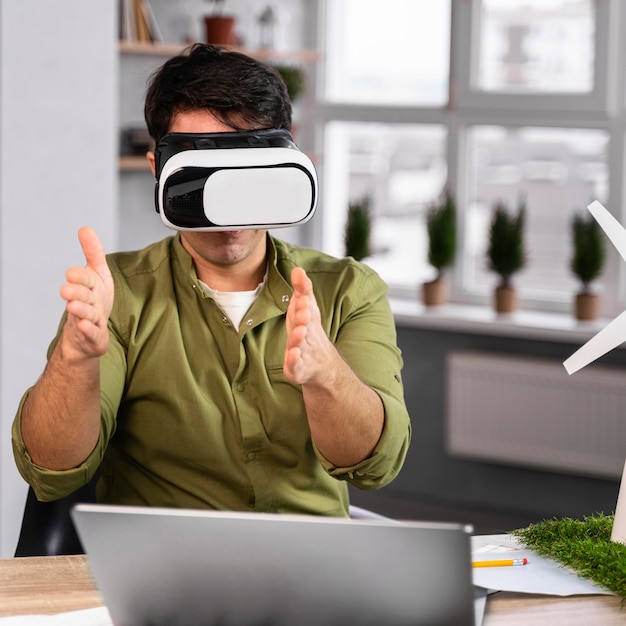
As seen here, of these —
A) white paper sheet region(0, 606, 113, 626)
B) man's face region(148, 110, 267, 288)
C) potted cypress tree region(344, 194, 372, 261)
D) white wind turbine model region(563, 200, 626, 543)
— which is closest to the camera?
white paper sheet region(0, 606, 113, 626)

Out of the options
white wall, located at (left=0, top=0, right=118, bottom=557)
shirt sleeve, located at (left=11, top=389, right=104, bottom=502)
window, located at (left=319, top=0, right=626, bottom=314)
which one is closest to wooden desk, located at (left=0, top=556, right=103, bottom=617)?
shirt sleeve, located at (left=11, top=389, right=104, bottom=502)

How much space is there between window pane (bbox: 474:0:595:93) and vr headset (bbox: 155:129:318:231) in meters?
2.70

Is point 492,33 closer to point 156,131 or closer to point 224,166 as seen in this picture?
point 156,131

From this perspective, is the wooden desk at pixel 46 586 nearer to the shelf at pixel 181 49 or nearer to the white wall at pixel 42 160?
the white wall at pixel 42 160

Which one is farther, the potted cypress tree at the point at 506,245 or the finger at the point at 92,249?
the potted cypress tree at the point at 506,245

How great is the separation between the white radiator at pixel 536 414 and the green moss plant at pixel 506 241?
32 cm

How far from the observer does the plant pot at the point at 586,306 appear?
371cm

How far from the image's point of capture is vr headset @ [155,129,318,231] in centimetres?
137

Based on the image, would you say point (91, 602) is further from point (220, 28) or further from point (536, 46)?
point (536, 46)

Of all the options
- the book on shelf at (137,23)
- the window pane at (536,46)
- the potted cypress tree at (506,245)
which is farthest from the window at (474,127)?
the book on shelf at (137,23)

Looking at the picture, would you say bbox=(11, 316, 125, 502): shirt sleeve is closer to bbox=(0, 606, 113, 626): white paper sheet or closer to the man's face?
the man's face

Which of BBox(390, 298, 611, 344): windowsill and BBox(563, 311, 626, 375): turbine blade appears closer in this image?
BBox(563, 311, 626, 375): turbine blade

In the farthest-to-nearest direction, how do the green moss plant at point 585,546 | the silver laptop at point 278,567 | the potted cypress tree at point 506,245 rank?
the potted cypress tree at point 506,245
the green moss plant at point 585,546
the silver laptop at point 278,567

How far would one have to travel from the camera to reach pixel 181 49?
3773mm
